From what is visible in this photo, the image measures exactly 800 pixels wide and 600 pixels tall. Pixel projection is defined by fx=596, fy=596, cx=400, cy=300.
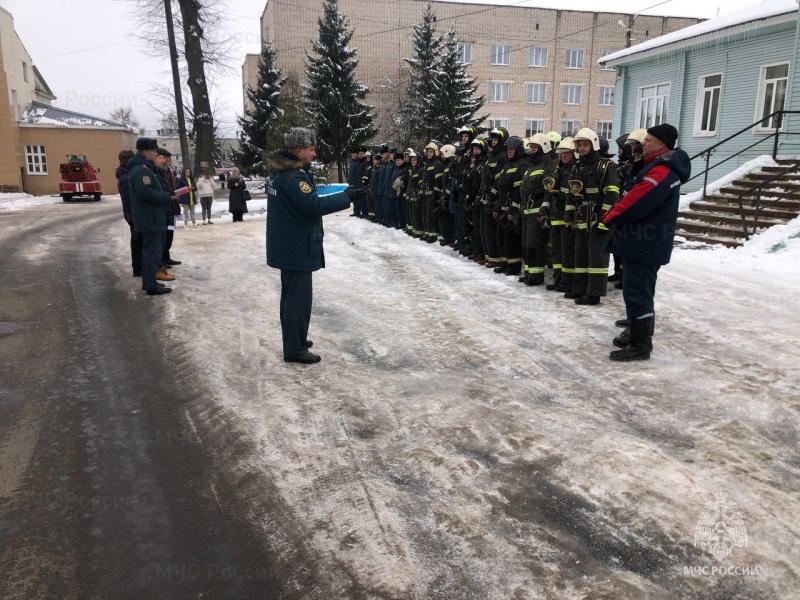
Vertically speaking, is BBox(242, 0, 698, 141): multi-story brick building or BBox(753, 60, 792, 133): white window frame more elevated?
BBox(242, 0, 698, 141): multi-story brick building

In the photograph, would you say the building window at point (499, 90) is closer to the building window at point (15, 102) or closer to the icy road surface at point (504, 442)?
the building window at point (15, 102)

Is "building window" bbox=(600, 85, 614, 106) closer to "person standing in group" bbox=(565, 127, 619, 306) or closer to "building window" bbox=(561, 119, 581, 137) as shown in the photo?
"building window" bbox=(561, 119, 581, 137)

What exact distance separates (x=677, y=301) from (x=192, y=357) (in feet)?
18.2

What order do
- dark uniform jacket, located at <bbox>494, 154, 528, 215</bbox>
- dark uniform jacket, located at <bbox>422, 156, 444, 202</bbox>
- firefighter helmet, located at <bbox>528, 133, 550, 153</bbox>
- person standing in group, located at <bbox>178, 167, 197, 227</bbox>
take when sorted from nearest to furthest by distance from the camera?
1. firefighter helmet, located at <bbox>528, 133, 550, 153</bbox>
2. dark uniform jacket, located at <bbox>494, 154, 528, 215</bbox>
3. dark uniform jacket, located at <bbox>422, 156, 444, 202</bbox>
4. person standing in group, located at <bbox>178, 167, 197, 227</bbox>

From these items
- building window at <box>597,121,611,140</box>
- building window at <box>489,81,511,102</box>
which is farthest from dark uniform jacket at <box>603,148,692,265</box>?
building window at <box>597,121,611,140</box>

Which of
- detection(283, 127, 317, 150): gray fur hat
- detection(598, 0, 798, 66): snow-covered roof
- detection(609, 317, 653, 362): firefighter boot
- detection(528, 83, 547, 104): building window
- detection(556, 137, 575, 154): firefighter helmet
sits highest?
detection(528, 83, 547, 104): building window

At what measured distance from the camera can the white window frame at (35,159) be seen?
35.4m

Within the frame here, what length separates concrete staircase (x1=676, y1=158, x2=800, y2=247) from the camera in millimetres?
11617

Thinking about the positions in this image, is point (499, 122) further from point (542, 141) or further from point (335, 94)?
point (542, 141)

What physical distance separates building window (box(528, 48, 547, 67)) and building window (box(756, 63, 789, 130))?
111ft

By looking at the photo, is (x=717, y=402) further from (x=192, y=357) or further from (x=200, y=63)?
(x=200, y=63)

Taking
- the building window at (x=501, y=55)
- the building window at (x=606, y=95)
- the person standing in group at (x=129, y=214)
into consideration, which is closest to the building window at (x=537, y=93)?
the building window at (x=501, y=55)

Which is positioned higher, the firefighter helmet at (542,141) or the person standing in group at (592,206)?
the firefighter helmet at (542,141)

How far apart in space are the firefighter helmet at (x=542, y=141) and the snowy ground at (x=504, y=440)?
2215mm
